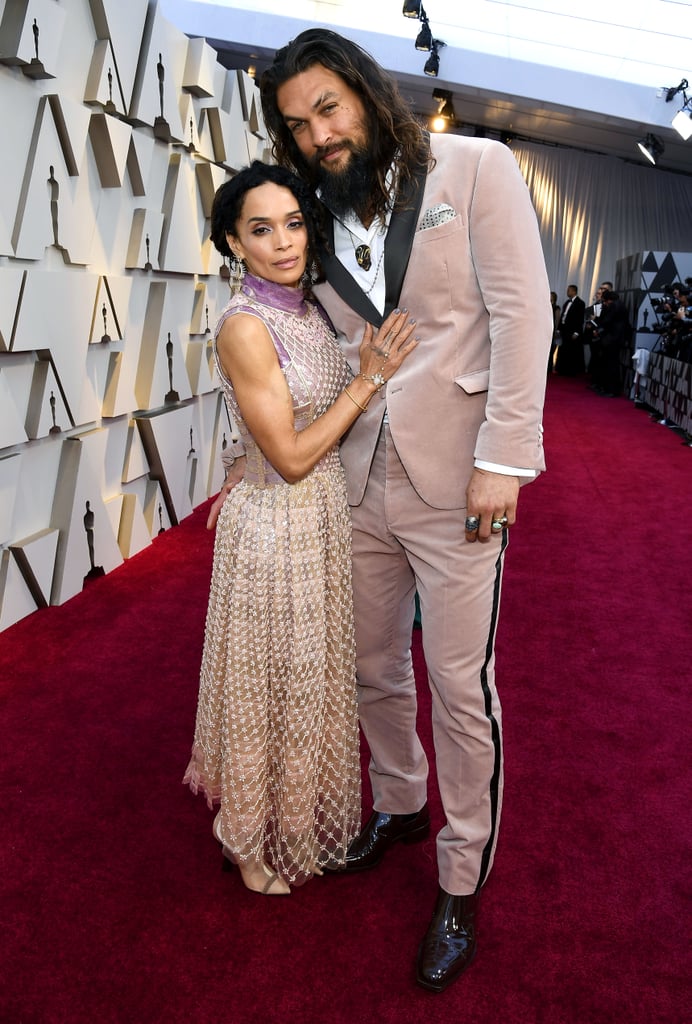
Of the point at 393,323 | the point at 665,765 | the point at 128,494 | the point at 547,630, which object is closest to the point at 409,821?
the point at 665,765

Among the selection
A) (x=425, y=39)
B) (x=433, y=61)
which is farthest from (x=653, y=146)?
(x=425, y=39)

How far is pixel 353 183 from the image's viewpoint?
60.4 inches

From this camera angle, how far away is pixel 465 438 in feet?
5.14

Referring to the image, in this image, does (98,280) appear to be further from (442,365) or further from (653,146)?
(653,146)

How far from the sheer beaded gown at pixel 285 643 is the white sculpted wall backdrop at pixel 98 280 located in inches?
64.3

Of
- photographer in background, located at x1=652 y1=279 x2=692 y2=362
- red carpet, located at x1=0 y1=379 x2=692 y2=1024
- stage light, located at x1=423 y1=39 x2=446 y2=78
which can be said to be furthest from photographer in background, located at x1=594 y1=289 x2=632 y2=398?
red carpet, located at x1=0 y1=379 x2=692 y2=1024

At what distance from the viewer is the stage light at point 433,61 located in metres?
8.58

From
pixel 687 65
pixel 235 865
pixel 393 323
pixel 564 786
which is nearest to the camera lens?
pixel 393 323

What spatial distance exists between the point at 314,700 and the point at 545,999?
0.68m

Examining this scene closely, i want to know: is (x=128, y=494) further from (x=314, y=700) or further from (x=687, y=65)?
(x=687, y=65)

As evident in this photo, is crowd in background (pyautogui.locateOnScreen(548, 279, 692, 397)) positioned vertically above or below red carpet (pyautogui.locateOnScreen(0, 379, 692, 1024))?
above

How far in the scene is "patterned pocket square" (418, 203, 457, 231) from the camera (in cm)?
147

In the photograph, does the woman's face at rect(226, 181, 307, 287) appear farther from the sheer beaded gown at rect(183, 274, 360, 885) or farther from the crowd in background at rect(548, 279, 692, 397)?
the crowd in background at rect(548, 279, 692, 397)

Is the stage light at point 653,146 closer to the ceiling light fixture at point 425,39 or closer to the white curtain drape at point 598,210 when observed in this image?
the ceiling light fixture at point 425,39
